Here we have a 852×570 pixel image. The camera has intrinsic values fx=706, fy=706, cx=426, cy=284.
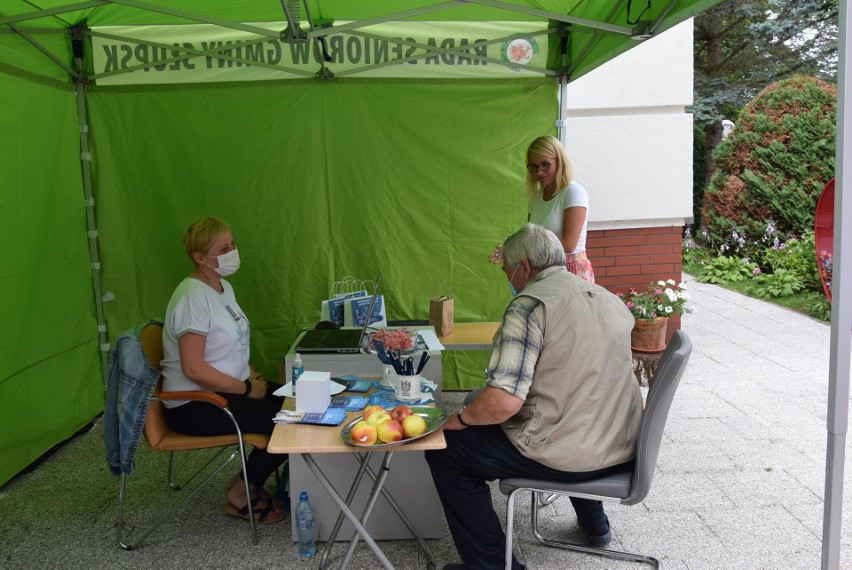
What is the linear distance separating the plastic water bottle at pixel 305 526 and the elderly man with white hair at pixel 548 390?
0.70 meters

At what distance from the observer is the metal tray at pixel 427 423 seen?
2068 millimetres

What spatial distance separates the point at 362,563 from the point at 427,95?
116 inches

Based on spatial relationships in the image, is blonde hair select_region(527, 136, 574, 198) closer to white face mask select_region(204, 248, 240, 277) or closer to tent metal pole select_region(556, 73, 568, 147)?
tent metal pole select_region(556, 73, 568, 147)

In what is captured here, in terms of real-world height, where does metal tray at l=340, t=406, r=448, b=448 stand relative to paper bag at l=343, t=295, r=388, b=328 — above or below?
below

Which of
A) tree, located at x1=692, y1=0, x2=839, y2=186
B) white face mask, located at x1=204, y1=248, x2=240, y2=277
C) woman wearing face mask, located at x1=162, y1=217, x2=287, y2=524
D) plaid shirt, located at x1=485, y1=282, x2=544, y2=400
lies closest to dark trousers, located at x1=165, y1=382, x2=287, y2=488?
woman wearing face mask, located at x1=162, y1=217, x2=287, y2=524

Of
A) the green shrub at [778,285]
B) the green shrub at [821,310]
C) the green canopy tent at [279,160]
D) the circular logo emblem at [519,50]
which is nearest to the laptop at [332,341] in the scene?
the green canopy tent at [279,160]

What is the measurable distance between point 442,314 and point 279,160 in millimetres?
1694

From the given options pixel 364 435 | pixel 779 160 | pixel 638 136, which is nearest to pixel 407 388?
pixel 364 435

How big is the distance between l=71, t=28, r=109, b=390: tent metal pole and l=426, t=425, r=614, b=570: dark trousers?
275cm

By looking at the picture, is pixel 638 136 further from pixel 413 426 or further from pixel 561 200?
pixel 413 426

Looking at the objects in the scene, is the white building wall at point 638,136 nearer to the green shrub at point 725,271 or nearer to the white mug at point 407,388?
the white mug at point 407,388

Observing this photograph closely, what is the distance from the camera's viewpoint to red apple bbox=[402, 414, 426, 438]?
2.11 m

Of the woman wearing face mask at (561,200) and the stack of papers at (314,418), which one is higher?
the woman wearing face mask at (561,200)

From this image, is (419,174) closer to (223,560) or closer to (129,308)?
(129,308)
